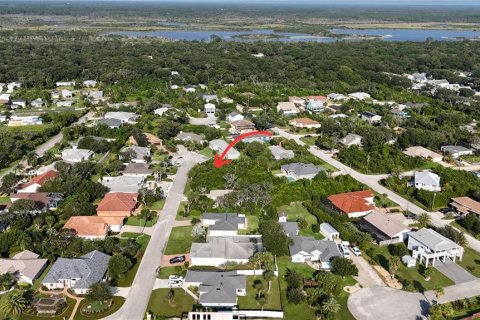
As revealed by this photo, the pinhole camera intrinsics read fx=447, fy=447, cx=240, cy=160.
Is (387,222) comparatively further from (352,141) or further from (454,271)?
(352,141)

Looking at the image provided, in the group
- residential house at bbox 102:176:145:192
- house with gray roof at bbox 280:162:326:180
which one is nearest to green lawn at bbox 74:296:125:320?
residential house at bbox 102:176:145:192

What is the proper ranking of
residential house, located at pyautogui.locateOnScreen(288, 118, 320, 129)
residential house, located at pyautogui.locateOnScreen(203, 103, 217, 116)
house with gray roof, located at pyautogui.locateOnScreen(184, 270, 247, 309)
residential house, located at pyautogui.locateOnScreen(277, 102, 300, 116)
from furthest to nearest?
1. residential house, located at pyautogui.locateOnScreen(277, 102, 300, 116)
2. residential house, located at pyautogui.locateOnScreen(203, 103, 217, 116)
3. residential house, located at pyautogui.locateOnScreen(288, 118, 320, 129)
4. house with gray roof, located at pyautogui.locateOnScreen(184, 270, 247, 309)

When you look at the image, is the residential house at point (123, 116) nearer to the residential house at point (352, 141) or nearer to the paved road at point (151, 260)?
the paved road at point (151, 260)

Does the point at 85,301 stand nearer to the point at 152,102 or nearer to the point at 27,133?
A: the point at 27,133

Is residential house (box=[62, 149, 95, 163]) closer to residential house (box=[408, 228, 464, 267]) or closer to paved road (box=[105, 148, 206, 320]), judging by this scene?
paved road (box=[105, 148, 206, 320])

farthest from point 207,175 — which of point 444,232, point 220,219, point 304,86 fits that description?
point 304,86

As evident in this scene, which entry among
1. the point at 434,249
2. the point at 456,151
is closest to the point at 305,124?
the point at 456,151
